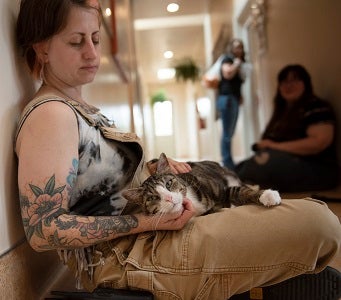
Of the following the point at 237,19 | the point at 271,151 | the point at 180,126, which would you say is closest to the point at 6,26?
the point at 271,151

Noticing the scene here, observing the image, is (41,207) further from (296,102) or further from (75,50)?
(296,102)

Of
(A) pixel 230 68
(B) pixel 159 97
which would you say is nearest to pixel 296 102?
(A) pixel 230 68

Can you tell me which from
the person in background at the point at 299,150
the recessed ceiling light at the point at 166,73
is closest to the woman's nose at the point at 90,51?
the person in background at the point at 299,150

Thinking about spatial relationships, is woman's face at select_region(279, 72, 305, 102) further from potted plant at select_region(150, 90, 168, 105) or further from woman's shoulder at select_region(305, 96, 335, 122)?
potted plant at select_region(150, 90, 168, 105)

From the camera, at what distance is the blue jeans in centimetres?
354

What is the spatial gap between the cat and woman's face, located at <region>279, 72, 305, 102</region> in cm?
123

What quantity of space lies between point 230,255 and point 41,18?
674mm

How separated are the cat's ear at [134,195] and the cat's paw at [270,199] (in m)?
0.30

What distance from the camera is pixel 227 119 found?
12.0 feet

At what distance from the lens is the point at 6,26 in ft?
2.66

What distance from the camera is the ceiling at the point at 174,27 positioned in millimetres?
3740

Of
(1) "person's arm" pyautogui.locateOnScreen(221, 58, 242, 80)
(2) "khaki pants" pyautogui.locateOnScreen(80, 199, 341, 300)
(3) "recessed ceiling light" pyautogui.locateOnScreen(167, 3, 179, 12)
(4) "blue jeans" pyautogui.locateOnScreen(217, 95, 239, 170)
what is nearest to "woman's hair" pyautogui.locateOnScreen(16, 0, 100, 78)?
(2) "khaki pants" pyautogui.locateOnScreen(80, 199, 341, 300)

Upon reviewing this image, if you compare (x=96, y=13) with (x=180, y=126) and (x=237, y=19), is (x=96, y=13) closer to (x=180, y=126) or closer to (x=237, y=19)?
(x=237, y=19)

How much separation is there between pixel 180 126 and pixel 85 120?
731 cm
